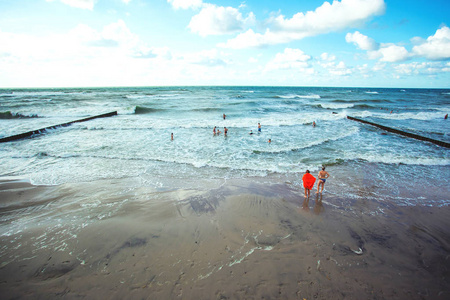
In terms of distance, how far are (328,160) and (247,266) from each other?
1021 cm

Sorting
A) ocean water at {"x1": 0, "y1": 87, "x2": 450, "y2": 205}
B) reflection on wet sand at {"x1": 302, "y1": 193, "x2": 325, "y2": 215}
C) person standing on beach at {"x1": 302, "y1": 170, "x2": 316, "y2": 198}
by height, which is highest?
person standing on beach at {"x1": 302, "y1": 170, "x2": 316, "y2": 198}

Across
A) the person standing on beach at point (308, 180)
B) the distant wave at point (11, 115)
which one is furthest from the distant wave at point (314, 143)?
the distant wave at point (11, 115)

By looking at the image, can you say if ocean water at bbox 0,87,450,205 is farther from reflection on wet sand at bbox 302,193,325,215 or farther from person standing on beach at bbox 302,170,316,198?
person standing on beach at bbox 302,170,316,198

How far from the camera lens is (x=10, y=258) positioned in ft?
16.2

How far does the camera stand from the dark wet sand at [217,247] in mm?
4238

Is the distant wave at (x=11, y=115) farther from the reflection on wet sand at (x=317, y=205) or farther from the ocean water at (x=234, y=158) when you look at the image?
the reflection on wet sand at (x=317, y=205)

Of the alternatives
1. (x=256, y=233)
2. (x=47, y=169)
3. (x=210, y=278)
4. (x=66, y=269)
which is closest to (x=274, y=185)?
(x=256, y=233)

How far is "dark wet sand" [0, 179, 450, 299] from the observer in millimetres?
4238

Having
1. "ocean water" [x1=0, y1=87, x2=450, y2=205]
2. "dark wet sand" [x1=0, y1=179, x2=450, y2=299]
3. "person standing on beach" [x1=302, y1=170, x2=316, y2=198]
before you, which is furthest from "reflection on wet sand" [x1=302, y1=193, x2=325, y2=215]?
"ocean water" [x1=0, y1=87, x2=450, y2=205]

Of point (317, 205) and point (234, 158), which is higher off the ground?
point (234, 158)

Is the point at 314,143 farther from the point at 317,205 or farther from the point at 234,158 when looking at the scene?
the point at 317,205

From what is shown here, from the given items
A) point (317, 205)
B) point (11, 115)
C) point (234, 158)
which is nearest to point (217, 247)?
point (317, 205)

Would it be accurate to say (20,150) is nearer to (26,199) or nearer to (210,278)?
(26,199)

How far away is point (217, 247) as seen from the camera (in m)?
5.35
